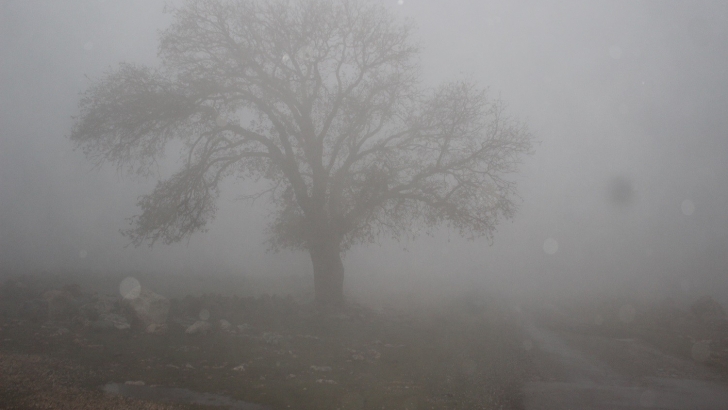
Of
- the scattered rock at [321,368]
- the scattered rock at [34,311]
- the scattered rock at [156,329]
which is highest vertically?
the scattered rock at [34,311]

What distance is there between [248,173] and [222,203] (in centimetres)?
3764

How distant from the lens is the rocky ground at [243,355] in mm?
8922

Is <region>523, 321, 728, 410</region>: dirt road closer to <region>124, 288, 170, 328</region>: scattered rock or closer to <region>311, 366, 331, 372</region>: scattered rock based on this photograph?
<region>311, 366, 331, 372</region>: scattered rock

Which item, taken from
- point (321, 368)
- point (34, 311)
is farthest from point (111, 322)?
point (321, 368)

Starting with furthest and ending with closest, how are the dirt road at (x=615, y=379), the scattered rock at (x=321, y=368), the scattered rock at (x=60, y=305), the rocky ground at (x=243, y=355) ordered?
1. the scattered rock at (x=60, y=305)
2. the scattered rock at (x=321, y=368)
3. the dirt road at (x=615, y=379)
4. the rocky ground at (x=243, y=355)

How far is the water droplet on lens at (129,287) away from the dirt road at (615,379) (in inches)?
457

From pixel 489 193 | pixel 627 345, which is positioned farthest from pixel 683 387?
pixel 489 193

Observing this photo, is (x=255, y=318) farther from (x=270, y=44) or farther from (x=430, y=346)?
(x=270, y=44)

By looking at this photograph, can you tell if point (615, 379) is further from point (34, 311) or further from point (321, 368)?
point (34, 311)

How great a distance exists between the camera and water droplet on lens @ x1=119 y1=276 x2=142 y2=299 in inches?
574

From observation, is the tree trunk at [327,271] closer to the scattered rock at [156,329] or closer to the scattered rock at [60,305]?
the scattered rock at [156,329]

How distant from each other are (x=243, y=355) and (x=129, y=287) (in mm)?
13689

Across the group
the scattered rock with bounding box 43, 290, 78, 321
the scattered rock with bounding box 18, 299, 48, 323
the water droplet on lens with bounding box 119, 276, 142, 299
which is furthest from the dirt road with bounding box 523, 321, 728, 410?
the scattered rock with bounding box 18, 299, 48, 323

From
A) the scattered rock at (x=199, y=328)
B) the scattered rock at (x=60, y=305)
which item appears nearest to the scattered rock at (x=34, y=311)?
the scattered rock at (x=60, y=305)
